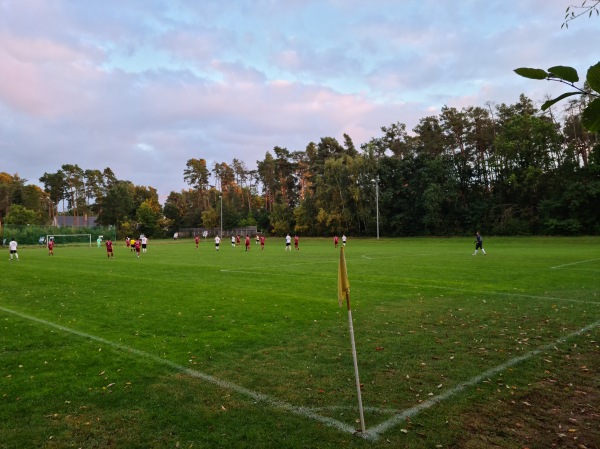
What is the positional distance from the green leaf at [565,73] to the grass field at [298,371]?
12.3ft

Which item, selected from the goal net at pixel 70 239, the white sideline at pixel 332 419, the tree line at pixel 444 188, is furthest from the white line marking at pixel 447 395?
the goal net at pixel 70 239

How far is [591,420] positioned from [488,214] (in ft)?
203

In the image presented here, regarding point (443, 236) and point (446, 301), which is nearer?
point (446, 301)

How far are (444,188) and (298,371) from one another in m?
62.3

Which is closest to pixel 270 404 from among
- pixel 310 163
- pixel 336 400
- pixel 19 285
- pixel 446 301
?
pixel 336 400

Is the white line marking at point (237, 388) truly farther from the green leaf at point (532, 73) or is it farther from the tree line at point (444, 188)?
the tree line at point (444, 188)

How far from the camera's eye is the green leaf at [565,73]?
1.29m

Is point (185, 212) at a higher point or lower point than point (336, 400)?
higher

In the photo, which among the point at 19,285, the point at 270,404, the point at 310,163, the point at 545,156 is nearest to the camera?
the point at 270,404

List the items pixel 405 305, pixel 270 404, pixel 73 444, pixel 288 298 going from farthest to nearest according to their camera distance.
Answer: pixel 288 298 < pixel 405 305 < pixel 270 404 < pixel 73 444

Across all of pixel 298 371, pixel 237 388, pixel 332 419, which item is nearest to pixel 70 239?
pixel 298 371

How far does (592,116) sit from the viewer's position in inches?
56.7

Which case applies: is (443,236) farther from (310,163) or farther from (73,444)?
(73,444)

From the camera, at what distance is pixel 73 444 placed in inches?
162
